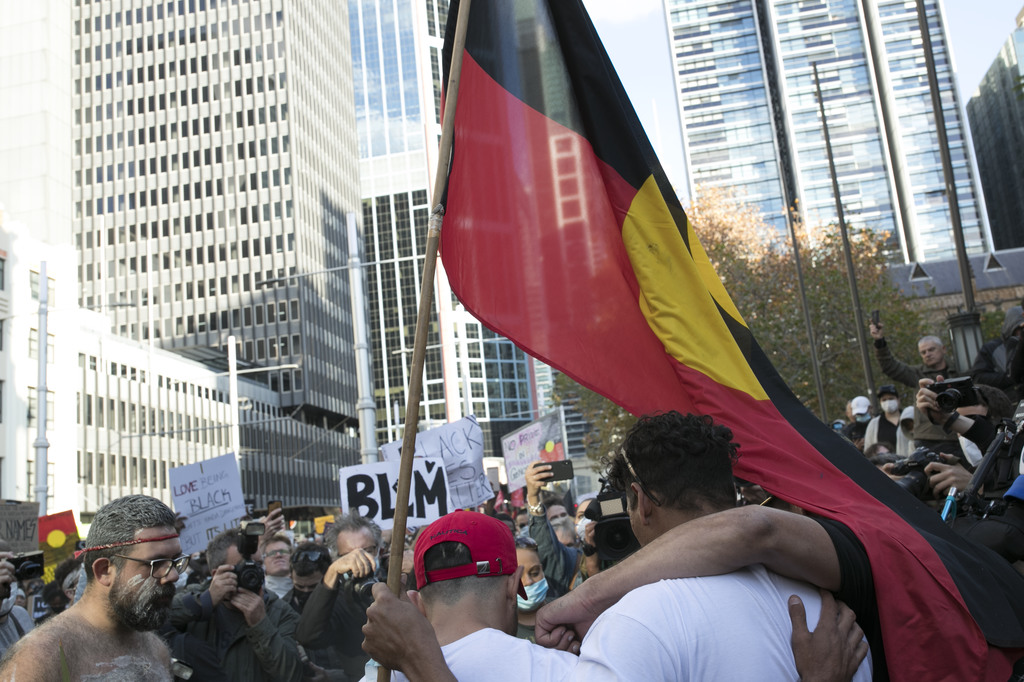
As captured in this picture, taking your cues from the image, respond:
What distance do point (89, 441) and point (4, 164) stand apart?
21714 millimetres

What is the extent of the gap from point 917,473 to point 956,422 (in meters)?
0.89

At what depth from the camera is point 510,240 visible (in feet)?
15.0

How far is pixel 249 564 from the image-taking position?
15.8 feet

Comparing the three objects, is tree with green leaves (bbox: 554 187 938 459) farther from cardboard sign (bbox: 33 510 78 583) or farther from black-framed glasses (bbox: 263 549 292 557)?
black-framed glasses (bbox: 263 549 292 557)

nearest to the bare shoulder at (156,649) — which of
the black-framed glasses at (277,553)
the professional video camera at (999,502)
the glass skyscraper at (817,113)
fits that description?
the professional video camera at (999,502)

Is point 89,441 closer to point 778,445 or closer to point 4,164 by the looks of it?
point 4,164

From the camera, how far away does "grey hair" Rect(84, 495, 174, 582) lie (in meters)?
3.51

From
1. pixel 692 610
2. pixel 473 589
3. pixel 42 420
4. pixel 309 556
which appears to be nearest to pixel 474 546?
pixel 473 589

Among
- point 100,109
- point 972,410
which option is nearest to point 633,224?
point 972,410

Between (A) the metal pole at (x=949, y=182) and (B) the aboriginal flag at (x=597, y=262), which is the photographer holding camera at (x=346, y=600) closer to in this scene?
(B) the aboriginal flag at (x=597, y=262)

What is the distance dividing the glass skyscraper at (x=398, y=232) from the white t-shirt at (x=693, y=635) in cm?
11681

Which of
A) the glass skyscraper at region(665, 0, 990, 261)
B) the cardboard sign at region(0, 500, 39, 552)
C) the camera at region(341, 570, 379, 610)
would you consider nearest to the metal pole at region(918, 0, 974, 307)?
the camera at region(341, 570, 379, 610)

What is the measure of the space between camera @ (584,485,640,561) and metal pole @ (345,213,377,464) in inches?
539

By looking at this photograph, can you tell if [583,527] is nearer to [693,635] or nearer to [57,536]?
[693,635]
